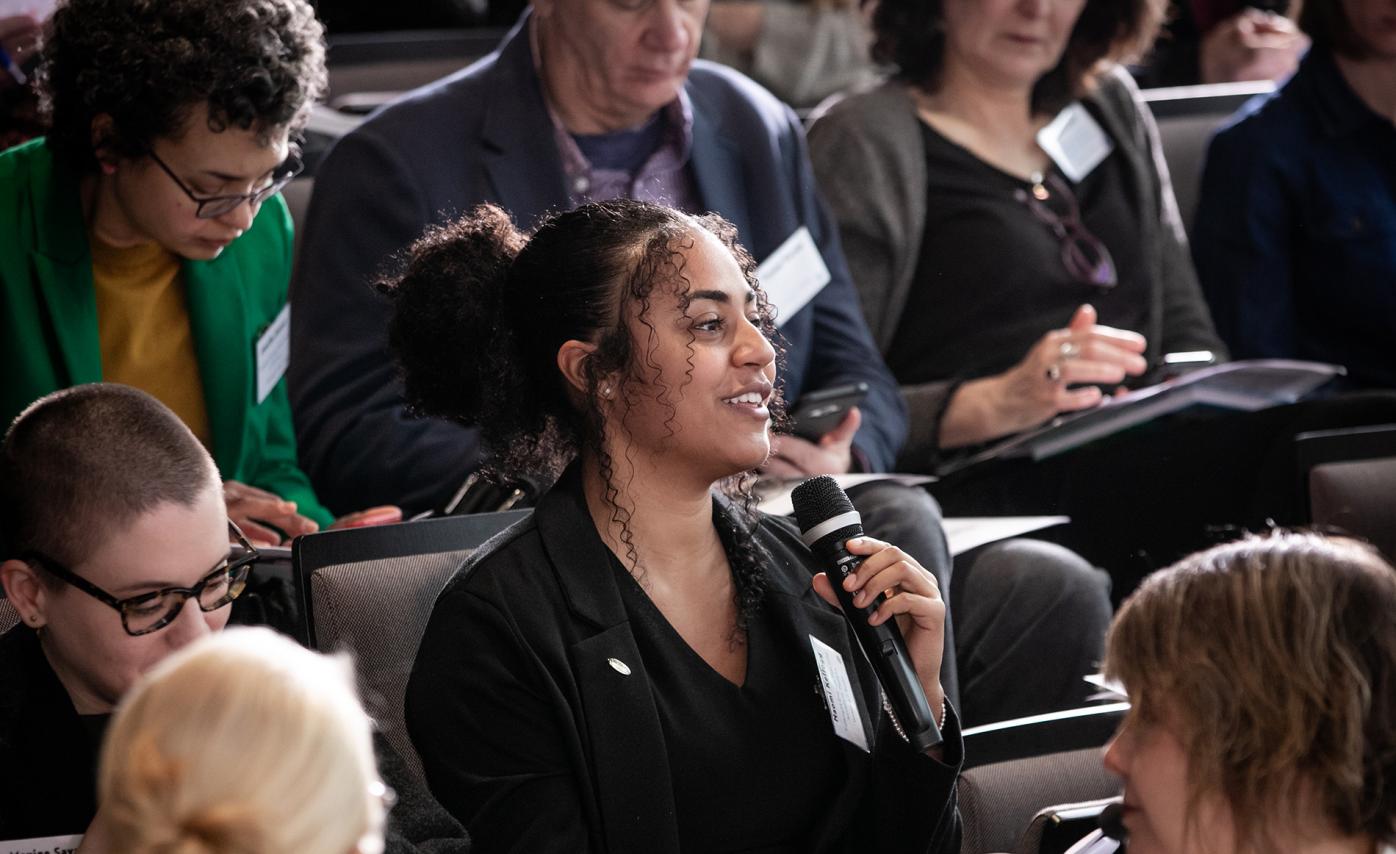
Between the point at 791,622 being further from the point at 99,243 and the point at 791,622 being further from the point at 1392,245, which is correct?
the point at 1392,245

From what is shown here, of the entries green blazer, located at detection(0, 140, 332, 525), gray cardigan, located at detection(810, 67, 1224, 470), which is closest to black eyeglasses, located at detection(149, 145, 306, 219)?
green blazer, located at detection(0, 140, 332, 525)

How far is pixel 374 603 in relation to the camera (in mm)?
1868

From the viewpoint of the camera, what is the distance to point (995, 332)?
3.19 meters

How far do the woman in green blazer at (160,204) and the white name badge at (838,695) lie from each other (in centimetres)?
77

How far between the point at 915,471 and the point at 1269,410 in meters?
0.66

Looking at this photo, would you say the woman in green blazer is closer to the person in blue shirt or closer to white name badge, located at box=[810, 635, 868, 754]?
white name badge, located at box=[810, 635, 868, 754]

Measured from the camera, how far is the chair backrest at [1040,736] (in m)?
1.82

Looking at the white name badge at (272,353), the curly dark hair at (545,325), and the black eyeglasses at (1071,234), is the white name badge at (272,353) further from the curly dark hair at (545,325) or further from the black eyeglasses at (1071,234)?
the black eyeglasses at (1071,234)

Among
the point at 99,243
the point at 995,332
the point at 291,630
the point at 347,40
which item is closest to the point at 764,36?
the point at 347,40

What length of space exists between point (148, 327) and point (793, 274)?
1091mm

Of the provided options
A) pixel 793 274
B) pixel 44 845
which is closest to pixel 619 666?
pixel 44 845

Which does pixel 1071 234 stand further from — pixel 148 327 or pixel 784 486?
pixel 148 327

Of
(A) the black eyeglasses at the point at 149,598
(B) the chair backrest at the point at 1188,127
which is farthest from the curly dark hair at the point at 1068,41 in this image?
(A) the black eyeglasses at the point at 149,598

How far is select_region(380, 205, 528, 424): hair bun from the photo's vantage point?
6.44 ft
